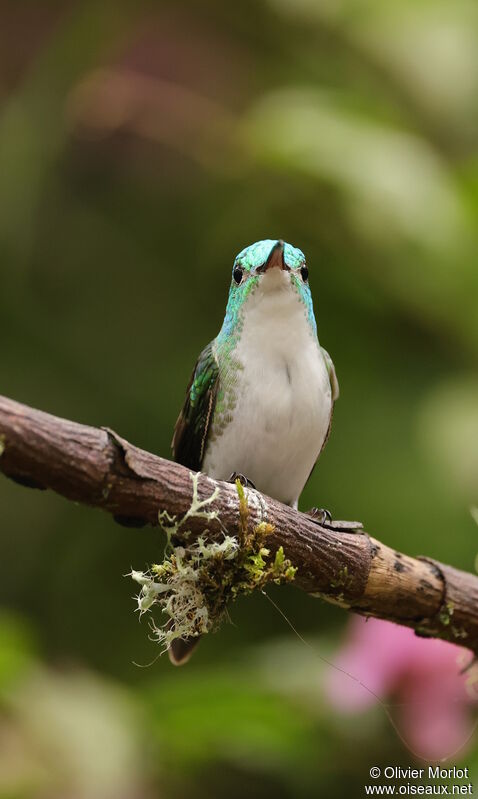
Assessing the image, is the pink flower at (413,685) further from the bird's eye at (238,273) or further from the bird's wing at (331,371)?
the bird's eye at (238,273)

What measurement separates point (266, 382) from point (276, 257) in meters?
0.32

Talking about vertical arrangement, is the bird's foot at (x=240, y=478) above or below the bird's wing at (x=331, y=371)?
below

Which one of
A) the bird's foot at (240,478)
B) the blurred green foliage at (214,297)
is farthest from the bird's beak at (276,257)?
the blurred green foliage at (214,297)

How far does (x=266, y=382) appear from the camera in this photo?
Answer: 272 centimetres

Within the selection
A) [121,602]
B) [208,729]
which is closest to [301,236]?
[121,602]

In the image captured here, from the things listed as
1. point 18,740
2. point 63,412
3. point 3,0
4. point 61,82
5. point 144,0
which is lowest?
point 18,740

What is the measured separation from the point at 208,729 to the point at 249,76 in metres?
3.35

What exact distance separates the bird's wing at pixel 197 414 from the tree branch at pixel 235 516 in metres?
0.61

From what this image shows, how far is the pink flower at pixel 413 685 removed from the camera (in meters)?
2.92

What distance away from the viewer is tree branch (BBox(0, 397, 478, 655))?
179 centimetres

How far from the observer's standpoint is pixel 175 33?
5.99 metres

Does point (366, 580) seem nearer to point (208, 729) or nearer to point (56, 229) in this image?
point (208, 729)

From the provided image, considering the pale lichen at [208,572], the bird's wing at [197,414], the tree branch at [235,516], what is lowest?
the pale lichen at [208,572]

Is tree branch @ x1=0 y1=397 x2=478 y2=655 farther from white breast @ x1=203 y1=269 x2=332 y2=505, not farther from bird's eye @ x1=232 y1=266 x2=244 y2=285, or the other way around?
bird's eye @ x1=232 y1=266 x2=244 y2=285
